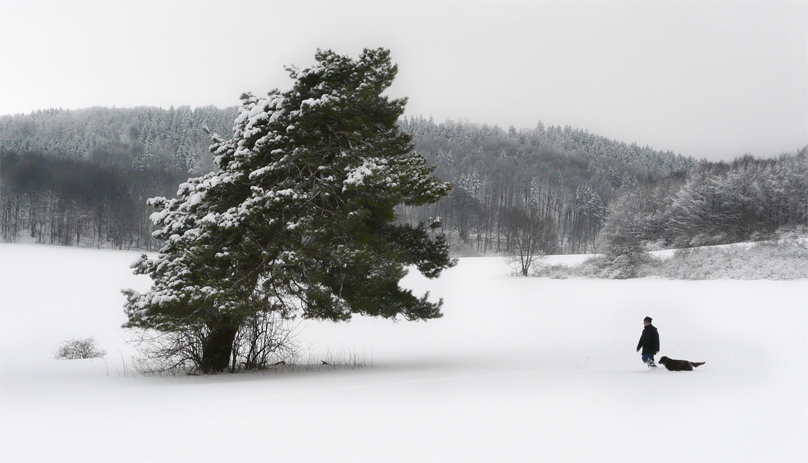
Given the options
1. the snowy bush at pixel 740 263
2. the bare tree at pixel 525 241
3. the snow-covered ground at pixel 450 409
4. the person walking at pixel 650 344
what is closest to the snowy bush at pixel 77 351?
the snow-covered ground at pixel 450 409

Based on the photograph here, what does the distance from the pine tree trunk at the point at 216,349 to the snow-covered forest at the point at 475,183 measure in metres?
20.4

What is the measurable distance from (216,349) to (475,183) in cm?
9050

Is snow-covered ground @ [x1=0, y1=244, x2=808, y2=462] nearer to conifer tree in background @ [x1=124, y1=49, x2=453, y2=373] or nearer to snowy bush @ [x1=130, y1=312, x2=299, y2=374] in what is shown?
snowy bush @ [x1=130, y1=312, x2=299, y2=374]

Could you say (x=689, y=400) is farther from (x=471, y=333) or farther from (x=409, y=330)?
(x=409, y=330)

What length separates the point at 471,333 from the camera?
90.3 feet

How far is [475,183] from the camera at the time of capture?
10156cm

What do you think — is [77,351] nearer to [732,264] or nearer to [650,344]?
[650,344]

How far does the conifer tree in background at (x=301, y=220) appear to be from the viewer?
1194cm

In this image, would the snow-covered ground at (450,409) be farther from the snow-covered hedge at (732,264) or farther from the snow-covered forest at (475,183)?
the snow-covered forest at (475,183)

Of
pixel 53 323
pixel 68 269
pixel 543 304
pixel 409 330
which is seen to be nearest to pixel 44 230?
pixel 68 269

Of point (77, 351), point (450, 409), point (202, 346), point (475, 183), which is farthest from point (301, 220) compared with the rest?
point (475, 183)

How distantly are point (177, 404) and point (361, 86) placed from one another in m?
7.97

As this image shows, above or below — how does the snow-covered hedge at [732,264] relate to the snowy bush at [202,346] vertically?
above

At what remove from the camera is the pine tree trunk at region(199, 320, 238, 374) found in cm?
1372
